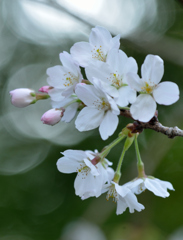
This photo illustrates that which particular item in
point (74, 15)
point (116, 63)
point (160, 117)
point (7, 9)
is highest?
point (116, 63)

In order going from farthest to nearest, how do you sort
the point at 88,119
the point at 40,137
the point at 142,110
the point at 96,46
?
the point at 40,137 → the point at 96,46 → the point at 88,119 → the point at 142,110

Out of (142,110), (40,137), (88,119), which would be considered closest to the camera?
(142,110)

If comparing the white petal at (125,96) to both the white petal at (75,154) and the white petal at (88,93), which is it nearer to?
the white petal at (88,93)

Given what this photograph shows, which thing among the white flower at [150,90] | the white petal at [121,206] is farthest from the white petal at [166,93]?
the white petal at [121,206]

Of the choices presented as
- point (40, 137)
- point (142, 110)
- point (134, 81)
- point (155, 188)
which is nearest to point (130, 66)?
point (134, 81)

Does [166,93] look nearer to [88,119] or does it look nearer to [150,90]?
[150,90]

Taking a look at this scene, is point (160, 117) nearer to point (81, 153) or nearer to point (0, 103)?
point (81, 153)

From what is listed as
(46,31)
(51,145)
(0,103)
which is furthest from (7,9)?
(51,145)
